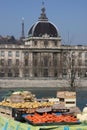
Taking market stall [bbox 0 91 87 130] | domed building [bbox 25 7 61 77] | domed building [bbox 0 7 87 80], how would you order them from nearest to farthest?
market stall [bbox 0 91 87 130] → domed building [bbox 0 7 87 80] → domed building [bbox 25 7 61 77]

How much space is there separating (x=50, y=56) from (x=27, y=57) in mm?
4918

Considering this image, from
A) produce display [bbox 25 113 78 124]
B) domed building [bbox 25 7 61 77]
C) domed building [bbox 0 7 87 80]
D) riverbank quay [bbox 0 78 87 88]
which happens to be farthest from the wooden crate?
domed building [bbox 25 7 61 77]

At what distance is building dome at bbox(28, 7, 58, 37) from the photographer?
122 meters

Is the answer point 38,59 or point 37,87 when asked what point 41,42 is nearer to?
point 38,59

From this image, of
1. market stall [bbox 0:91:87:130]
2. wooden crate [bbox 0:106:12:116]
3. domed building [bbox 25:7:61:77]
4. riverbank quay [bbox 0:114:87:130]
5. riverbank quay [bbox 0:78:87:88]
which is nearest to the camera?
riverbank quay [bbox 0:114:87:130]

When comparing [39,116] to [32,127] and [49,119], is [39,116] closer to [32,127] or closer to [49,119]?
[49,119]

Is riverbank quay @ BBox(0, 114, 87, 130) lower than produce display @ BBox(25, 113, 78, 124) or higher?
lower

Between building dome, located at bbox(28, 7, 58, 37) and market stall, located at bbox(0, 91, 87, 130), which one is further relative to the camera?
building dome, located at bbox(28, 7, 58, 37)

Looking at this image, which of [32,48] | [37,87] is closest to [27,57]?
[32,48]

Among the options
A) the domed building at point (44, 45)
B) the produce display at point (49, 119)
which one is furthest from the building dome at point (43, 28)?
the produce display at point (49, 119)

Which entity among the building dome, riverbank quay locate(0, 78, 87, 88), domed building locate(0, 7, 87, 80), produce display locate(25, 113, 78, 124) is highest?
the building dome

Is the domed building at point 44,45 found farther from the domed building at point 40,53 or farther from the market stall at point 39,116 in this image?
the market stall at point 39,116

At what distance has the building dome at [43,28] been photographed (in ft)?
400

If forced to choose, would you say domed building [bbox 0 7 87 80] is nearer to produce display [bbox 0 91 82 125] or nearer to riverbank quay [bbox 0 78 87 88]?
riverbank quay [bbox 0 78 87 88]
